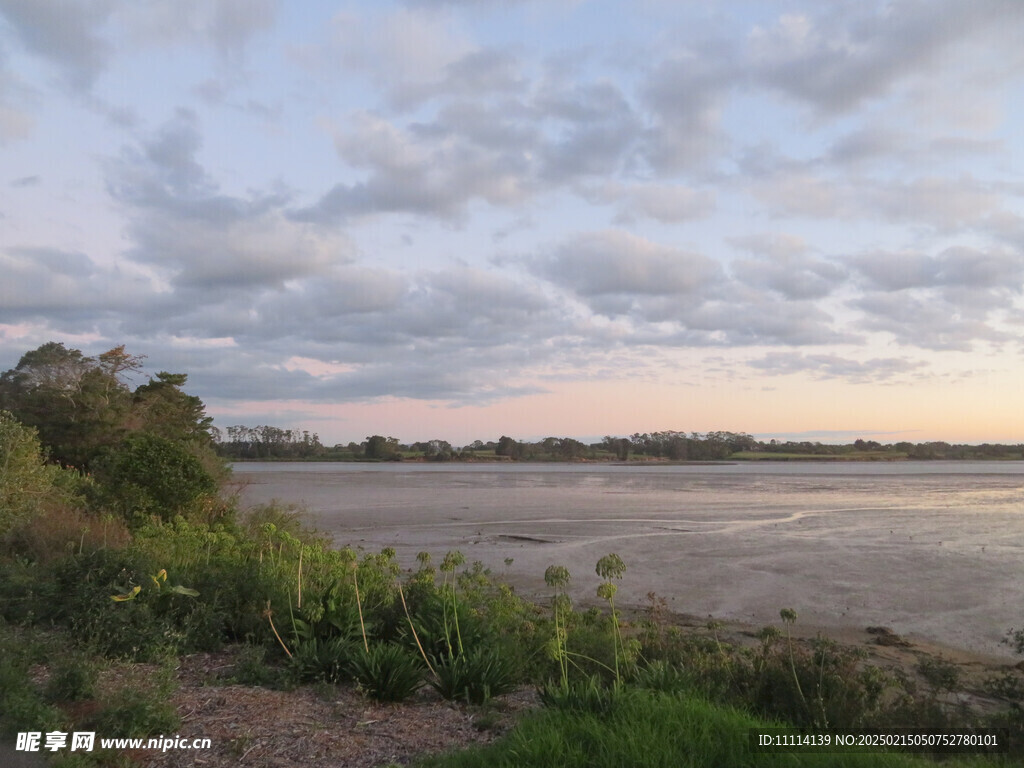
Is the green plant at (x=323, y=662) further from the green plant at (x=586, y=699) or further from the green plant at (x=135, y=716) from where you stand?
the green plant at (x=586, y=699)

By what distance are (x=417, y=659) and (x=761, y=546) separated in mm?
15655

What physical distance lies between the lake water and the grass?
778 cm

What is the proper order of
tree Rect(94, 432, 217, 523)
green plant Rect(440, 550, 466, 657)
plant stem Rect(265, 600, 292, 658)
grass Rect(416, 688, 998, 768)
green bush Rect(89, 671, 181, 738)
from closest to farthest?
grass Rect(416, 688, 998, 768), green bush Rect(89, 671, 181, 738), green plant Rect(440, 550, 466, 657), plant stem Rect(265, 600, 292, 658), tree Rect(94, 432, 217, 523)

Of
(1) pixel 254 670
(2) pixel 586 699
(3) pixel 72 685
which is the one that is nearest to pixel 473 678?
(2) pixel 586 699

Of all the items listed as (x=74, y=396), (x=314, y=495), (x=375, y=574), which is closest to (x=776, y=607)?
(x=375, y=574)

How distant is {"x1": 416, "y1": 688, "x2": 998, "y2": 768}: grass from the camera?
4.78m

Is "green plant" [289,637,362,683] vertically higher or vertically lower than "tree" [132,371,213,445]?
lower

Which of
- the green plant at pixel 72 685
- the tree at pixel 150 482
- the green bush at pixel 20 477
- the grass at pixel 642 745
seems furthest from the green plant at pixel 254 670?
the tree at pixel 150 482

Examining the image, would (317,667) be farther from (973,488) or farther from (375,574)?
(973,488)

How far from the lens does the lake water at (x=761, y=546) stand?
13656mm

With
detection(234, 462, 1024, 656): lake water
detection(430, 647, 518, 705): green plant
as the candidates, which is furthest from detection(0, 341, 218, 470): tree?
detection(430, 647, 518, 705): green plant

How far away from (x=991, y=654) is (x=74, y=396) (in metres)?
26.7

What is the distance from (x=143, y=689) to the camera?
5.99m

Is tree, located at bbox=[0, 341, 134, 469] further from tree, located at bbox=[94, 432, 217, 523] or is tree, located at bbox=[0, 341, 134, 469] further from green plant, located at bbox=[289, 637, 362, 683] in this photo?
green plant, located at bbox=[289, 637, 362, 683]
